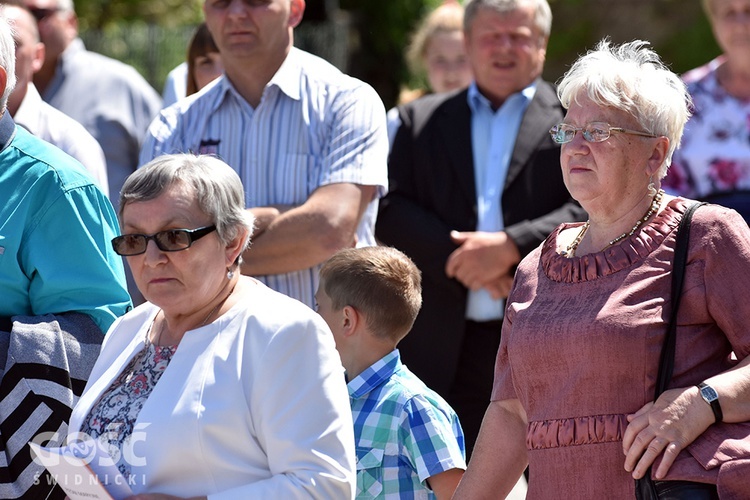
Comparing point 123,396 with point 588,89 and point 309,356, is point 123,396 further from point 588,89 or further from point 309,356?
point 588,89

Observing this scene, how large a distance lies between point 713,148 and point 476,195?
112 centimetres

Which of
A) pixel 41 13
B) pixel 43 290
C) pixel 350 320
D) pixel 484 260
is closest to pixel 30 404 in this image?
pixel 43 290

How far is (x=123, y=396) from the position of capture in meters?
3.22

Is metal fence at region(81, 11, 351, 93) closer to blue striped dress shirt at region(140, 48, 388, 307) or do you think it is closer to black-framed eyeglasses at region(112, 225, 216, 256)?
blue striped dress shirt at region(140, 48, 388, 307)

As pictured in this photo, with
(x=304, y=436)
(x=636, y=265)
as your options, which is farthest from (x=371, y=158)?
(x=304, y=436)

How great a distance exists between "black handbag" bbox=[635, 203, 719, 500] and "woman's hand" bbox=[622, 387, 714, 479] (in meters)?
0.03

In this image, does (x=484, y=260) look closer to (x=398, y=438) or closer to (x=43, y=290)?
(x=398, y=438)

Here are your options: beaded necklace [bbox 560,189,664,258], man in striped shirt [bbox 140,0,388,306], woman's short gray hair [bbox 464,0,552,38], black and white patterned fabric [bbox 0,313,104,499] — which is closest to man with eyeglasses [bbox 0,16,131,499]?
black and white patterned fabric [bbox 0,313,104,499]

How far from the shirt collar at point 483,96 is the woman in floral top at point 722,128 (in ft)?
2.40

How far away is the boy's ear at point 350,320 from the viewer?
3.88 metres

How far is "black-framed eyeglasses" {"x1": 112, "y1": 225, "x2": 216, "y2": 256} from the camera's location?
10.3 feet

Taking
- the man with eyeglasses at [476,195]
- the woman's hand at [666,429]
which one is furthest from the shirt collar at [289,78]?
the woman's hand at [666,429]

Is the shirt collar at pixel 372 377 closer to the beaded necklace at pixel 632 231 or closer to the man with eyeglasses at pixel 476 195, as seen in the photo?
the beaded necklace at pixel 632 231

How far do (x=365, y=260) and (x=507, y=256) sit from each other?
4.10 ft
